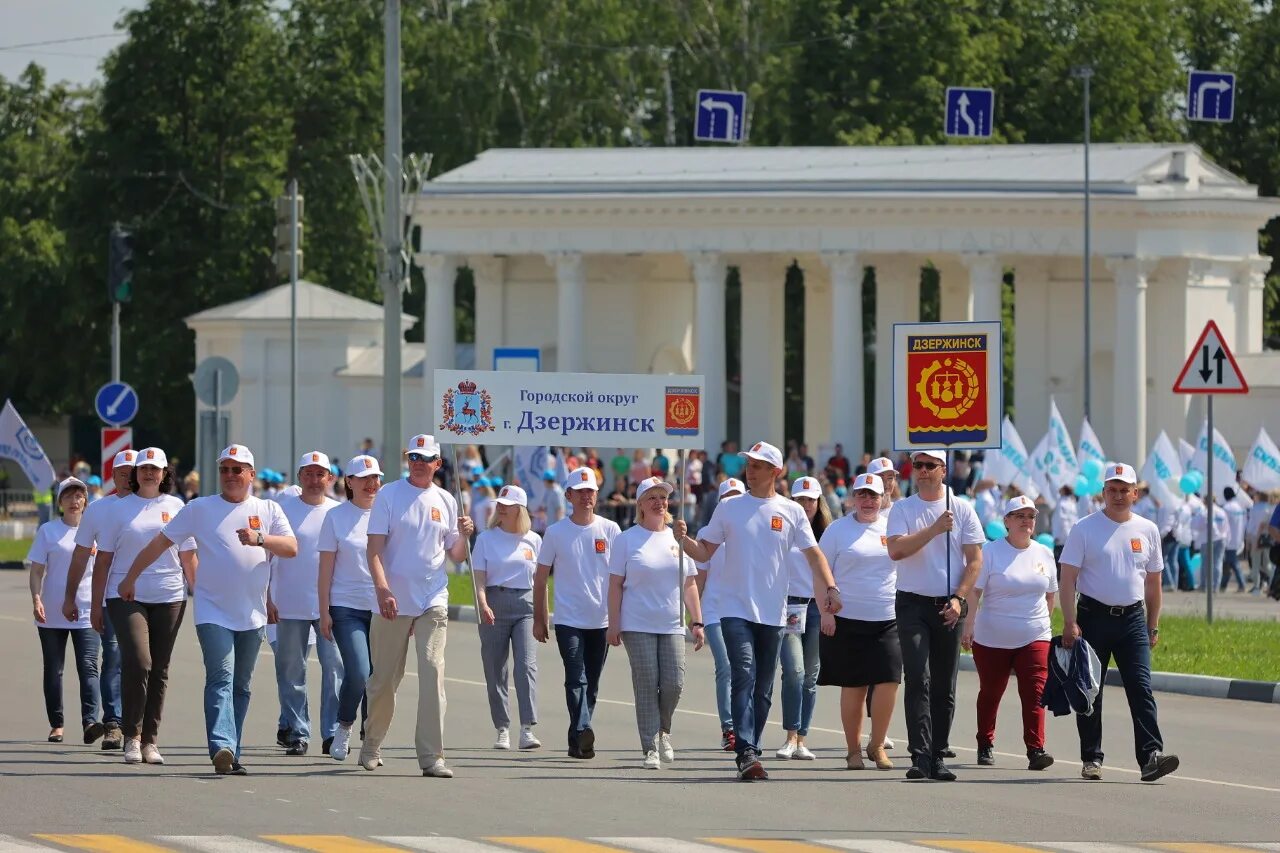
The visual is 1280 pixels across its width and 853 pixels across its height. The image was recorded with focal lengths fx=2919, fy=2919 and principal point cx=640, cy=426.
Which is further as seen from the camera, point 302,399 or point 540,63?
point 540,63

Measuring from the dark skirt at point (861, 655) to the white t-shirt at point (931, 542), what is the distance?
376 mm

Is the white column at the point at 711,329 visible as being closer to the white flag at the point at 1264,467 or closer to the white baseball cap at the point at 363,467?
the white flag at the point at 1264,467

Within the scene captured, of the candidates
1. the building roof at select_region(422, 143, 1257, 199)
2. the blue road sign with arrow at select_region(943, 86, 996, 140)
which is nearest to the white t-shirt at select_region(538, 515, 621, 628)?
the building roof at select_region(422, 143, 1257, 199)

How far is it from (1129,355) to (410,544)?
40.8m

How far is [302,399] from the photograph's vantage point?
202ft

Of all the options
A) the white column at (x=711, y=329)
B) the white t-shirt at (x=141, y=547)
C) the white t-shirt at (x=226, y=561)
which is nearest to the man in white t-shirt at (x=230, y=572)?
the white t-shirt at (x=226, y=561)

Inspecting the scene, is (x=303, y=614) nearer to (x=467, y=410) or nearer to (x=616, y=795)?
(x=467, y=410)

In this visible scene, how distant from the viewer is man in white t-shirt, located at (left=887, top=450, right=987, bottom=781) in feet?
53.5

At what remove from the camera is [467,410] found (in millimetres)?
19578

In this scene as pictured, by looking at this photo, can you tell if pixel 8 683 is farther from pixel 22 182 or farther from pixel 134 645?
pixel 22 182

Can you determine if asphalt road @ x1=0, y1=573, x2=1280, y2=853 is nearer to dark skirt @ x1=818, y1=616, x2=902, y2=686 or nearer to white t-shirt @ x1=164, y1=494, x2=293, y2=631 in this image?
dark skirt @ x1=818, y1=616, x2=902, y2=686

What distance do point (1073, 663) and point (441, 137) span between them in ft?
208

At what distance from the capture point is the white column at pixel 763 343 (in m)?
60.2

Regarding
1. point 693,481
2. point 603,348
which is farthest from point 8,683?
point 603,348
